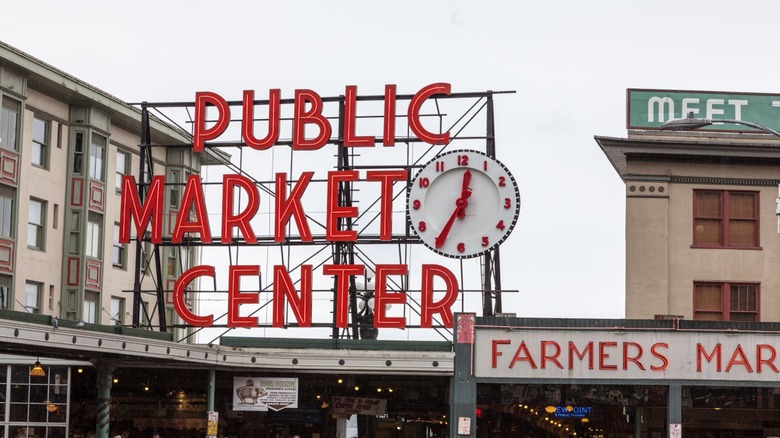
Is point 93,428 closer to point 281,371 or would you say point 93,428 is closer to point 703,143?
point 281,371

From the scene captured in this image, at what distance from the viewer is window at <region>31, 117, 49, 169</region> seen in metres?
53.2

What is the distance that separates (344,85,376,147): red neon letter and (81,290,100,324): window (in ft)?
49.4

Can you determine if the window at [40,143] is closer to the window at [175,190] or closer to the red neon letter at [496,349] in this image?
the window at [175,190]

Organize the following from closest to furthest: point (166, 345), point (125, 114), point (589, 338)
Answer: point (166, 345) < point (589, 338) < point (125, 114)

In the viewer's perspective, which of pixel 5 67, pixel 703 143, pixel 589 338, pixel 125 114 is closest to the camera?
pixel 589 338

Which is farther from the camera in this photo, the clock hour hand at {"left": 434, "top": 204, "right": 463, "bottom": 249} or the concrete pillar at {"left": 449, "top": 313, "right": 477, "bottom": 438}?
the clock hour hand at {"left": 434, "top": 204, "right": 463, "bottom": 249}

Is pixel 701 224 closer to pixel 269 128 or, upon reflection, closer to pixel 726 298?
pixel 726 298

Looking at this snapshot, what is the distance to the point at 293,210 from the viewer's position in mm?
49375

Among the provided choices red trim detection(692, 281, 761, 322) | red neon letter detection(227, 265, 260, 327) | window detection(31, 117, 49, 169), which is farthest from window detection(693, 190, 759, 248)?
window detection(31, 117, 49, 169)

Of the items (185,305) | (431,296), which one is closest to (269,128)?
(185,305)

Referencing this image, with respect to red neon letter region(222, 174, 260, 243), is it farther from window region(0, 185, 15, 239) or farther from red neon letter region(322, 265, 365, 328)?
window region(0, 185, 15, 239)

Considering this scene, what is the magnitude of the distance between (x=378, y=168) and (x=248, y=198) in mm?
5226

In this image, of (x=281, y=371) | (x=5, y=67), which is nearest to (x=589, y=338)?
(x=281, y=371)

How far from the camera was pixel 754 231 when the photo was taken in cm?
4609
